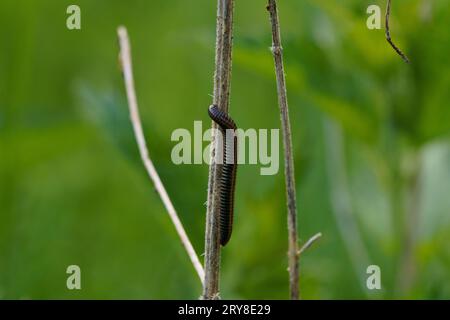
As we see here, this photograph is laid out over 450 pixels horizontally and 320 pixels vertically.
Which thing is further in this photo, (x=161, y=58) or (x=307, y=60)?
(x=161, y=58)

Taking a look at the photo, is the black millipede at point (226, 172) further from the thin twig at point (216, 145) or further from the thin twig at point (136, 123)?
the thin twig at point (136, 123)

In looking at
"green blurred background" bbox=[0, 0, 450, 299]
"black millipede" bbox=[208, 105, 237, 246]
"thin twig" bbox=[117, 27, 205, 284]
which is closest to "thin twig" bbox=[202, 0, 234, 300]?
"black millipede" bbox=[208, 105, 237, 246]

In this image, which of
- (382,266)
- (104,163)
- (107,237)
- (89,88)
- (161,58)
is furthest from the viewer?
(161,58)

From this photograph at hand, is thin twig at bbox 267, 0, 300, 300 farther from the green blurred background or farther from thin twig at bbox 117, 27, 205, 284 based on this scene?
the green blurred background

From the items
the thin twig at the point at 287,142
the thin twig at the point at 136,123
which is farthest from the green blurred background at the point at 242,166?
the thin twig at the point at 287,142

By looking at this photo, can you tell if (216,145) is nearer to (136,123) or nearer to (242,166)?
(136,123)
